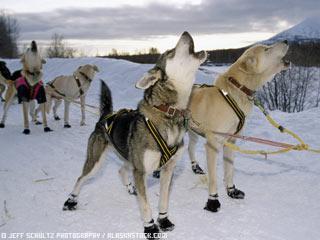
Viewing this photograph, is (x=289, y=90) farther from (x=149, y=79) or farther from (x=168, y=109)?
(x=149, y=79)

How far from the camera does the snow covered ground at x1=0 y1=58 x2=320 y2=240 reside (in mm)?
4176

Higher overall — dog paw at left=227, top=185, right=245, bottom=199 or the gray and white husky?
the gray and white husky

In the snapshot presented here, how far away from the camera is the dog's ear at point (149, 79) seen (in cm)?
373

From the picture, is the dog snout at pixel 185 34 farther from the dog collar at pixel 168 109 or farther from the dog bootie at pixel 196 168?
the dog bootie at pixel 196 168

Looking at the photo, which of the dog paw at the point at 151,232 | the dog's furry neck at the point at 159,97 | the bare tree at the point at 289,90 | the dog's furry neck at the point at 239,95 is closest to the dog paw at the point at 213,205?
the dog paw at the point at 151,232

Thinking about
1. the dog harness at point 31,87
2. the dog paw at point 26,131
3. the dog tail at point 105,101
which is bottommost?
the dog paw at point 26,131

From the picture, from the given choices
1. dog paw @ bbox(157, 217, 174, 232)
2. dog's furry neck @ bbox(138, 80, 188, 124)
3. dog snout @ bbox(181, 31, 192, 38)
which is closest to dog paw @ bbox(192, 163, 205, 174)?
dog paw @ bbox(157, 217, 174, 232)

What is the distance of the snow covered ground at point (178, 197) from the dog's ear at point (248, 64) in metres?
1.55

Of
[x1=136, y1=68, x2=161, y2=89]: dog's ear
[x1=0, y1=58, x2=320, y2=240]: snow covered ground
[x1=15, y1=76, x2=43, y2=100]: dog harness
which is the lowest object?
[x1=0, y1=58, x2=320, y2=240]: snow covered ground

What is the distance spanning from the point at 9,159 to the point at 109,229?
132 inches

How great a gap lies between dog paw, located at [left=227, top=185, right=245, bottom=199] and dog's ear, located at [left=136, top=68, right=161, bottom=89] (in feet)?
6.31

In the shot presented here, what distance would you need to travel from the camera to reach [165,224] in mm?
4152

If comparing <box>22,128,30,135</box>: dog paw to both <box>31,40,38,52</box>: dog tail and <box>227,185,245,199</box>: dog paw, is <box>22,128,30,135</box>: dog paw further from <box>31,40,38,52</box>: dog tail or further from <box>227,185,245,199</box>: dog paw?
<box>227,185,245,199</box>: dog paw

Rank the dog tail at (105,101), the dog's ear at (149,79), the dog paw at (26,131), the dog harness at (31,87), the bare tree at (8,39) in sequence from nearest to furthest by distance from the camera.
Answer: the dog's ear at (149,79) < the dog tail at (105,101) < the dog paw at (26,131) < the dog harness at (31,87) < the bare tree at (8,39)
